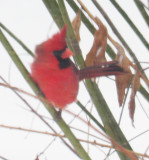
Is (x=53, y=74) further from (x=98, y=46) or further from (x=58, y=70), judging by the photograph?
(x=98, y=46)

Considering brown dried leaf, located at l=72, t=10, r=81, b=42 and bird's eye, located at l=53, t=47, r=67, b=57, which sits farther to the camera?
brown dried leaf, located at l=72, t=10, r=81, b=42

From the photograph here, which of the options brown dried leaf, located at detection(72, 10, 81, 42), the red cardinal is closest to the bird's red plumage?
the red cardinal

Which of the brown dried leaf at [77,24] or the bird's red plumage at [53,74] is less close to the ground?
the brown dried leaf at [77,24]

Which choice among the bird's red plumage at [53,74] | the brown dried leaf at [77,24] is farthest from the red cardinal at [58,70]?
the brown dried leaf at [77,24]

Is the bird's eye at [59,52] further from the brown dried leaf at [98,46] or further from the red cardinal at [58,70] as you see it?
the brown dried leaf at [98,46]

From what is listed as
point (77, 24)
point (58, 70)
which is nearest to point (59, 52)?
point (58, 70)

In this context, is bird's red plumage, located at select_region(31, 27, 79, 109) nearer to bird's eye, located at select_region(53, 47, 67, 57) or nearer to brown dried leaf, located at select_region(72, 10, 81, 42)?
bird's eye, located at select_region(53, 47, 67, 57)

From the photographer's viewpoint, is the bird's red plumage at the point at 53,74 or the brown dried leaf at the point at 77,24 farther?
the brown dried leaf at the point at 77,24
